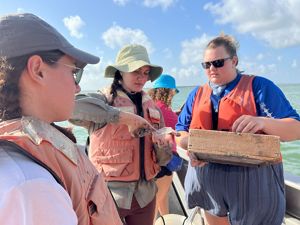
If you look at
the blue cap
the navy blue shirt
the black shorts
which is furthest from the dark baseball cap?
the blue cap

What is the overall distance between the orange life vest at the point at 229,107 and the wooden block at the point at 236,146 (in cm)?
39

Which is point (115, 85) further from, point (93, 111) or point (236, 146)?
point (236, 146)

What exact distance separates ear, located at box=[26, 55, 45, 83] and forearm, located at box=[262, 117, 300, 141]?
145cm

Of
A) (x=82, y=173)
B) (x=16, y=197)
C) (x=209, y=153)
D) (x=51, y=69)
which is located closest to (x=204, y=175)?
(x=209, y=153)

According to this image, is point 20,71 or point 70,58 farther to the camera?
point 70,58

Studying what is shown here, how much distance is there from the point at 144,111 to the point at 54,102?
1.54m

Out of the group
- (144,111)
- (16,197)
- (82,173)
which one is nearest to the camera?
(16,197)

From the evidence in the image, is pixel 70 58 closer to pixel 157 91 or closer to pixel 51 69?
pixel 51 69

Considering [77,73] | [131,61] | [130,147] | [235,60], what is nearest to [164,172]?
[130,147]

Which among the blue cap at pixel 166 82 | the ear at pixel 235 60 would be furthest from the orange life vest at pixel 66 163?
the blue cap at pixel 166 82

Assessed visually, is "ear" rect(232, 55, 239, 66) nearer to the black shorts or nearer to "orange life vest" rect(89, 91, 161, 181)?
"orange life vest" rect(89, 91, 161, 181)

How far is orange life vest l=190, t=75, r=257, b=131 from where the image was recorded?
7.24 ft

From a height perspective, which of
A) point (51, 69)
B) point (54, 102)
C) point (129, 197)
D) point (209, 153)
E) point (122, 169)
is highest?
point (51, 69)

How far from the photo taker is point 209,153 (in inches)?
74.3
